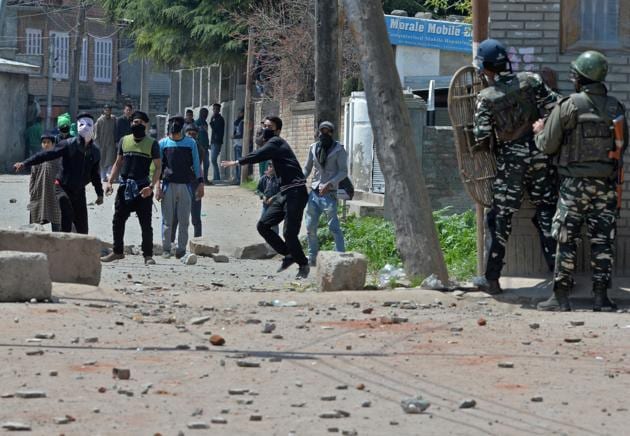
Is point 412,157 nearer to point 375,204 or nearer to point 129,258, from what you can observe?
point 129,258

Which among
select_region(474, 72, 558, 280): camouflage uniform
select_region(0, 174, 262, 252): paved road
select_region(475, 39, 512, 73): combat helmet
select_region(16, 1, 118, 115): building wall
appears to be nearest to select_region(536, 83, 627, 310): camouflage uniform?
select_region(474, 72, 558, 280): camouflage uniform

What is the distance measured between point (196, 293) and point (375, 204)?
8229mm

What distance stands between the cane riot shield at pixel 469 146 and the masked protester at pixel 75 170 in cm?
471

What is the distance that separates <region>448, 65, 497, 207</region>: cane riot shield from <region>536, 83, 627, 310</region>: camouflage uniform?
33.4 inches

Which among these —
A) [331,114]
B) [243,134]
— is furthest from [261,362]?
[243,134]

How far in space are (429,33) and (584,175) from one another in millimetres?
19750

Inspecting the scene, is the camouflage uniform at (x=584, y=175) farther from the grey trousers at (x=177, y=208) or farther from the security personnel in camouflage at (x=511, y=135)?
the grey trousers at (x=177, y=208)

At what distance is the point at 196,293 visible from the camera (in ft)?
36.2

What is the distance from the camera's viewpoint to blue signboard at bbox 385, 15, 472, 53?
28.8 meters

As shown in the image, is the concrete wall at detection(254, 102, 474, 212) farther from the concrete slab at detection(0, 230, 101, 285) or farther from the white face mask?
the concrete slab at detection(0, 230, 101, 285)

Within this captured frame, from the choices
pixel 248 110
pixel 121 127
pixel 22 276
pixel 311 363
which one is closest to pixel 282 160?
pixel 22 276

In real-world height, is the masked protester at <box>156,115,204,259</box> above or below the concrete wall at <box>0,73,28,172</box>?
below

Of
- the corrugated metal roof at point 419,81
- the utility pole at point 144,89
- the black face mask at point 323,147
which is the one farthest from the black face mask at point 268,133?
the utility pole at point 144,89

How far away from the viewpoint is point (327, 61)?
1681 cm
